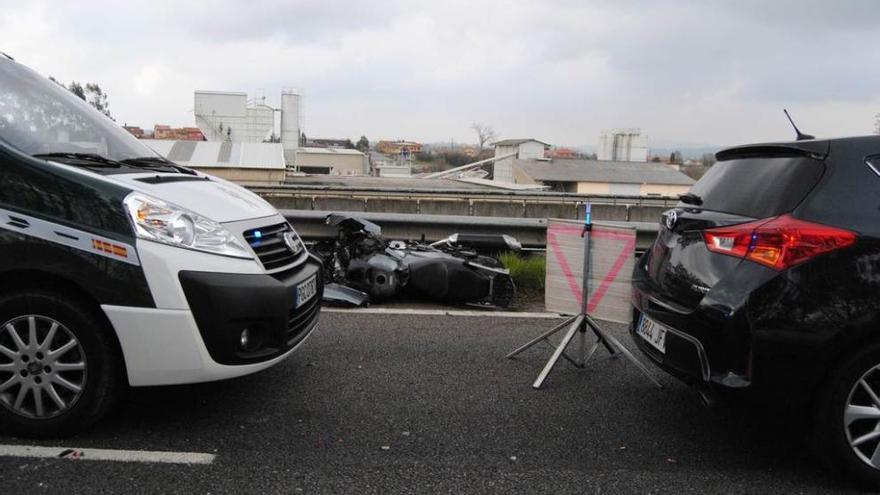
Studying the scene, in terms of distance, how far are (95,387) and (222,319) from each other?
0.71m

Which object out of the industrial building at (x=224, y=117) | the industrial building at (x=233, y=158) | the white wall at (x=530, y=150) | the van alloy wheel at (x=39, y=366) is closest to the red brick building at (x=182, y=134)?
the industrial building at (x=224, y=117)

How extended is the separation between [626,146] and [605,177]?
18.2 meters

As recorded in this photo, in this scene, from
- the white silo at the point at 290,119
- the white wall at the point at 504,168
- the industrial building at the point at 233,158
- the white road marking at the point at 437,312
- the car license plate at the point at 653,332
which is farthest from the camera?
the white wall at the point at 504,168

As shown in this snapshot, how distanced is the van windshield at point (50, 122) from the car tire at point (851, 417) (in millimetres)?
3948

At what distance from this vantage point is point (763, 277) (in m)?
2.89

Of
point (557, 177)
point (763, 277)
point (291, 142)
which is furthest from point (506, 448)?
point (291, 142)

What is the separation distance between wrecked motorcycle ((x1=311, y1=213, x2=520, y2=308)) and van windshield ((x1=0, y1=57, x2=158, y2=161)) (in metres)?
2.60

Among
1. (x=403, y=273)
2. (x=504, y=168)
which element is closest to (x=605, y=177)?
(x=504, y=168)

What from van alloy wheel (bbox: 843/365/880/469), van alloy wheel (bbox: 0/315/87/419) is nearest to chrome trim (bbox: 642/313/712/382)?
van alloy wheel (bbox: 843/365/880/469)

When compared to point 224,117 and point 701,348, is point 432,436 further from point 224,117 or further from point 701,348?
point 224,117

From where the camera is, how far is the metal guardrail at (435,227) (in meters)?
7.89

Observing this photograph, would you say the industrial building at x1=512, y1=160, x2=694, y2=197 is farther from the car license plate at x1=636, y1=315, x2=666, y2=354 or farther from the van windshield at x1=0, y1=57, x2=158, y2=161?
the van windshield at x1=0, y1=57, x2=158, y2=161

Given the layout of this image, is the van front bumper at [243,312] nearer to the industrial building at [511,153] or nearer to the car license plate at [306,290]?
the car license plate at [306,290]

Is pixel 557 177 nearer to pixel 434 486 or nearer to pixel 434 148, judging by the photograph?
pixel 434 486
